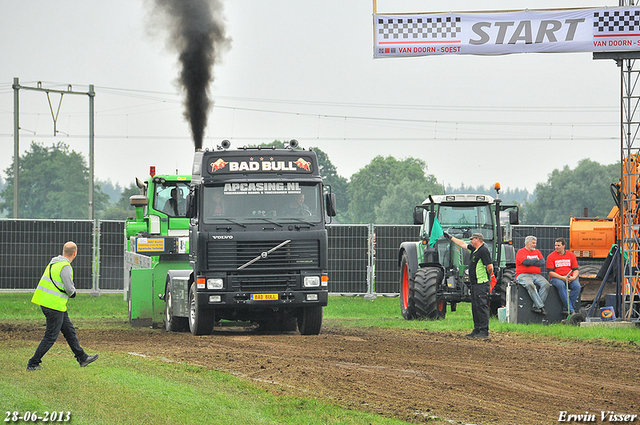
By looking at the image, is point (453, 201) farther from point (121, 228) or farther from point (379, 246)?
point (121, 228)

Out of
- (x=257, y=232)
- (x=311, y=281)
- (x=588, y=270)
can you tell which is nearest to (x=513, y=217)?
(x=588, y=270)

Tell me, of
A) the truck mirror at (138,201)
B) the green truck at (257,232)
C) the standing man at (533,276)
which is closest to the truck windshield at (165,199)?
the truck mirror at (138,201)

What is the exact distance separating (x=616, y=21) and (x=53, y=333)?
42.2ft

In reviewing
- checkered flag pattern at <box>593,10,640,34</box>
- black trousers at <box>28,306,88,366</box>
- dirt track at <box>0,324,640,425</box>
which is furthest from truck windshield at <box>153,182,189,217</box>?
checkered flag pattern at <box>593,10,640,34</box>

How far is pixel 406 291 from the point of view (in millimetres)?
22562

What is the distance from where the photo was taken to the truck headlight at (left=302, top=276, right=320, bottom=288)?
16328mm

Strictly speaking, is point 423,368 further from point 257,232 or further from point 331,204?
point 257,232

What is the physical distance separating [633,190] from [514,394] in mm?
9650

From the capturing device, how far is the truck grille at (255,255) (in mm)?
→ 16125

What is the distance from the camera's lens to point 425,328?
755 inches

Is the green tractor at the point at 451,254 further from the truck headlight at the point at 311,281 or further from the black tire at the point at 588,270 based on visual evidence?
the truck headlight at the point at 311,281

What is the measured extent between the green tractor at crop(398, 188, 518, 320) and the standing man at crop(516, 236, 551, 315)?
1339 millimetres

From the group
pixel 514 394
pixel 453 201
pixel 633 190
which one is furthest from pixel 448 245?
pixel 514 394

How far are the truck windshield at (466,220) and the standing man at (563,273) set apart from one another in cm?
220
